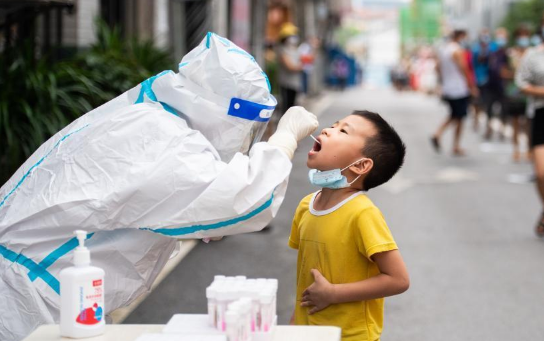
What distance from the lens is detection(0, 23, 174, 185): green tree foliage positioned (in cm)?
664

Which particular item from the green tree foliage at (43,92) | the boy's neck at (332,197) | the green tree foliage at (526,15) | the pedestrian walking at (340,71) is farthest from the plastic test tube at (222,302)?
the pedestrian walking at (340,71)

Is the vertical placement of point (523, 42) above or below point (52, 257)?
below

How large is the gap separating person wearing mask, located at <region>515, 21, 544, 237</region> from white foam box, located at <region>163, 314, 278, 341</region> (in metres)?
5.87

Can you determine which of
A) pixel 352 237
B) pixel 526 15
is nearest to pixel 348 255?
pixel 352 237

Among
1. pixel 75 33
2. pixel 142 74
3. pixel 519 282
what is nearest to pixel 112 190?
pixel 519 282

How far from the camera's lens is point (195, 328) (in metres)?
2.55

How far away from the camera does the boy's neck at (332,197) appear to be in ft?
10.7

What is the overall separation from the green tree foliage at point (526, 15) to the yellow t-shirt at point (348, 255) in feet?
70.6

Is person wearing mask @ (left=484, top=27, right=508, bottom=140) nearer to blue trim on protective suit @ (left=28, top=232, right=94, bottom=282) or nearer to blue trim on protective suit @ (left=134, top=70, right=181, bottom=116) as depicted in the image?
blue trim on protective suit @ (left=134, top=70, right=181, bottom=116)

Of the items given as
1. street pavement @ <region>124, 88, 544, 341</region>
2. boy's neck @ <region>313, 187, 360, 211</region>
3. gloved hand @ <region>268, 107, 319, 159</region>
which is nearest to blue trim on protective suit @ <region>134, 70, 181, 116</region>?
gloved hand @ <region>268, 107, 319, 159</region>

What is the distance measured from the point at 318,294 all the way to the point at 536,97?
606 cm

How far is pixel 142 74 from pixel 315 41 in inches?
915

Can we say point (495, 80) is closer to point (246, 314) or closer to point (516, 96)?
point (516, 96)

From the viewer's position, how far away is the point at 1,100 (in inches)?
268
